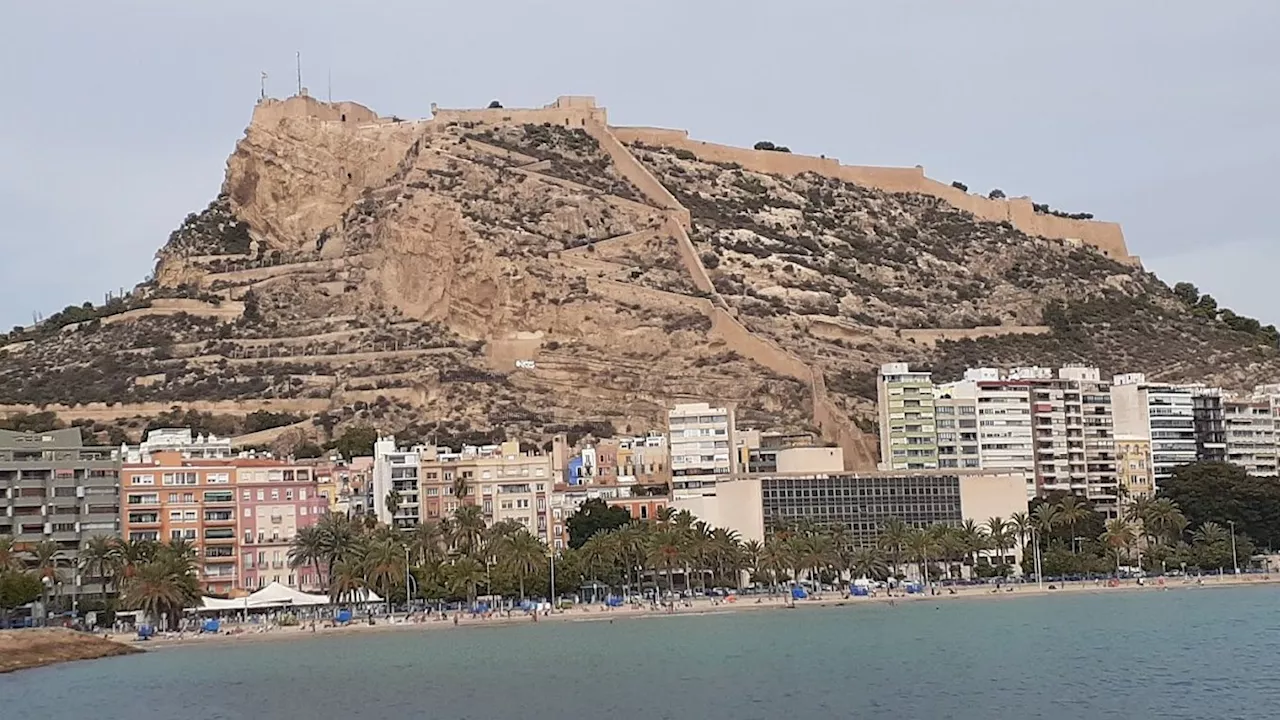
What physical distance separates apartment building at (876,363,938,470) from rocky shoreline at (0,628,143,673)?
46.5 m

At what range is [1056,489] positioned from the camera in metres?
111

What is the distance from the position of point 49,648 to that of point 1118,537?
180 ft

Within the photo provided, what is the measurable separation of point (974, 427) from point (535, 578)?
32.3 meters

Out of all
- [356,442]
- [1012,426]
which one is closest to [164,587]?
[356,442]

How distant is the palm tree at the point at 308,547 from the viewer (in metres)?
87.1

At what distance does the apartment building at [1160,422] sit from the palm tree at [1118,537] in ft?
42.6

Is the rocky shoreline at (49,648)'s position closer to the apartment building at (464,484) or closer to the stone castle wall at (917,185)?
the apartment building at (464,484)

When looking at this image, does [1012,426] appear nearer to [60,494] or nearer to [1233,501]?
[1233,501]

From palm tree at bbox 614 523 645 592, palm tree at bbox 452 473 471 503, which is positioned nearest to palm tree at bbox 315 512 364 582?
palm tree at bbox 452 473 471 503

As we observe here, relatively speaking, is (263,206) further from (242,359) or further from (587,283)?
(587,283)

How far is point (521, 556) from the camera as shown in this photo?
8838cm

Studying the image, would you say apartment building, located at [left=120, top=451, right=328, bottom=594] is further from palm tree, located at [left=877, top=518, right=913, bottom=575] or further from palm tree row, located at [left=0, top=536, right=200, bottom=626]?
palm tree, located at [left=877, top=518, right=913, bottom=575]

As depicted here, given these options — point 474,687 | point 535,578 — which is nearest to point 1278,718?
point 474,687

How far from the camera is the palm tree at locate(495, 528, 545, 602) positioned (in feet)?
289
